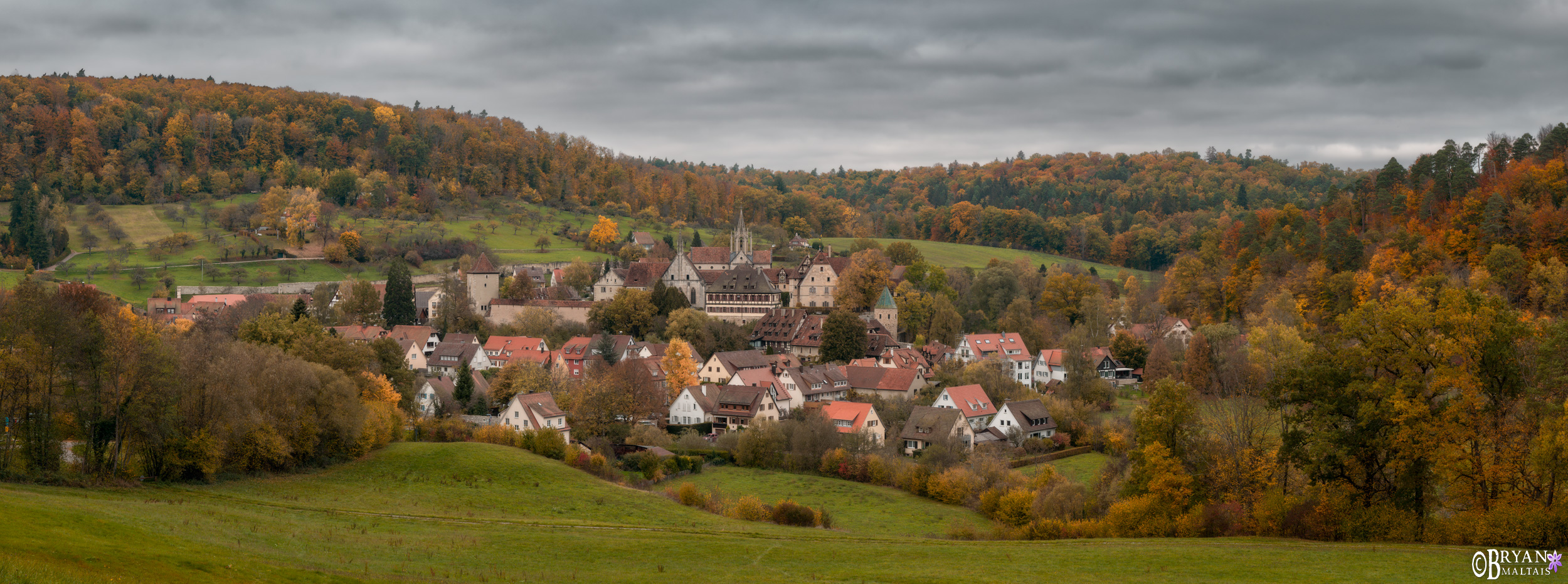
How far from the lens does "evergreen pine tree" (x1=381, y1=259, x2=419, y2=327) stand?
255 feet

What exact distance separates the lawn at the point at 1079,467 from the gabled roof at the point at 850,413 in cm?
902

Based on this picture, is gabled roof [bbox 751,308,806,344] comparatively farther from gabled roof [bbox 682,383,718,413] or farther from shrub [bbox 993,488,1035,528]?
shrub [bbox 993,488,1035,528]

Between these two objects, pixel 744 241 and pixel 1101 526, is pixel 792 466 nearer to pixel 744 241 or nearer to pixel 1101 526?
pixel 1101 526

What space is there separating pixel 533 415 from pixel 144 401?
77.0 feet

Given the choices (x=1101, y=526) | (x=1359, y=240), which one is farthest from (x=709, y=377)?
(x=1359, y=240)

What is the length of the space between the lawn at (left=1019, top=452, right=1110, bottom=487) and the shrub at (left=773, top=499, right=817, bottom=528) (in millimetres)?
14285

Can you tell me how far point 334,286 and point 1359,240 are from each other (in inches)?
3149

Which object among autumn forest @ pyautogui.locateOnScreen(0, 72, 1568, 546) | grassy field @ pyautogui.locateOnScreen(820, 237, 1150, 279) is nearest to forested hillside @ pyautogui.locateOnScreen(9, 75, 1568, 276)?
autumn forest @ pyautogui.locateOnScreen(0, 72, 1568, 546)

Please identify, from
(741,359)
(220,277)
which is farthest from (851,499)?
(220,277)

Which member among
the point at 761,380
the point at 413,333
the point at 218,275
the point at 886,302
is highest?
the point at 218,275

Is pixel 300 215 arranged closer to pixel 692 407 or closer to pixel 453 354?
pixel 453 354

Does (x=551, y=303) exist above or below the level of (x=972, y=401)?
above

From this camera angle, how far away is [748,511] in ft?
117

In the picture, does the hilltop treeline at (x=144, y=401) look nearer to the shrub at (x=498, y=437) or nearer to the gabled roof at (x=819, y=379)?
the shrub at (x=498, y=437)
